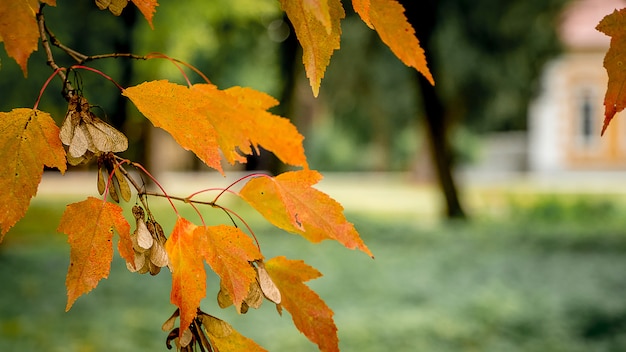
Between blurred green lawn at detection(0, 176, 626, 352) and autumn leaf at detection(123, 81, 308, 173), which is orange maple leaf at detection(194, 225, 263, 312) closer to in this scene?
autumn leaf at detection(123, 81, 308, 173)

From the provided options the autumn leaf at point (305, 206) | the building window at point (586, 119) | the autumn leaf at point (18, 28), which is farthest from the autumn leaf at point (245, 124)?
the building window at point (586, 119)

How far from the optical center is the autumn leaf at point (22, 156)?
64 centimetres

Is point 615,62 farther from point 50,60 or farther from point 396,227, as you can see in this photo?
point 396,227

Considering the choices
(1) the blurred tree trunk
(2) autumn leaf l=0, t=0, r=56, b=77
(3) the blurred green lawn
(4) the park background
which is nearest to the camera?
(2) autumn leaf l=0, t=0, r=56, b=77

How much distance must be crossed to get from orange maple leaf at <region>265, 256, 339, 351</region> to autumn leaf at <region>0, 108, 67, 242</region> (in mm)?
237

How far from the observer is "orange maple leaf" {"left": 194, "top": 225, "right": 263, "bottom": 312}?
0.68 m

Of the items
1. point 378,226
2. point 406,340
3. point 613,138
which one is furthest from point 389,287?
point 613,138

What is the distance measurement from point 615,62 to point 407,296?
548cm

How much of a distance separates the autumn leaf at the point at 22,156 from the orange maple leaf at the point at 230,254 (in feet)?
0.48

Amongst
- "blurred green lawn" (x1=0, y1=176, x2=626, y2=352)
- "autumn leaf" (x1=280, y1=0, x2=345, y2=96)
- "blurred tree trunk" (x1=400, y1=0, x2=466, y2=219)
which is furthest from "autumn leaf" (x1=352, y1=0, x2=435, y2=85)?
"blurred tree trunk" (x1=400, y1=0, x2=466, y2=219)

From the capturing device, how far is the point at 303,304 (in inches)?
29.5

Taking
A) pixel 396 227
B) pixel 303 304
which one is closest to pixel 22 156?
pixel 303 304

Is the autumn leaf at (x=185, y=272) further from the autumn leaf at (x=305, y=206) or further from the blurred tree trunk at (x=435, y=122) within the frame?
the blurred tree trunk at (x=435, y=122)

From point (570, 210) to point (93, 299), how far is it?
8422mm
